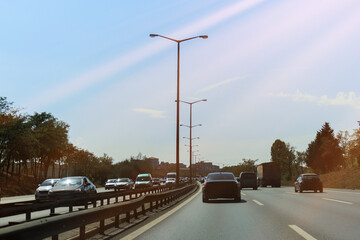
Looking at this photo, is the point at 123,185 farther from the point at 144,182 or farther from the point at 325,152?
the point at 325,152

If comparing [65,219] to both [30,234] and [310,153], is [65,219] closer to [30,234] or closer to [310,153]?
[30,234]

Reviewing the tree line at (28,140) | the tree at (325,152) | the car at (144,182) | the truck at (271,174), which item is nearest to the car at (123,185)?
the car at (144,182)

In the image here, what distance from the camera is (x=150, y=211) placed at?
15023mm

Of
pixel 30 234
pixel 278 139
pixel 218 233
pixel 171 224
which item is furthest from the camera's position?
pixel 278 139

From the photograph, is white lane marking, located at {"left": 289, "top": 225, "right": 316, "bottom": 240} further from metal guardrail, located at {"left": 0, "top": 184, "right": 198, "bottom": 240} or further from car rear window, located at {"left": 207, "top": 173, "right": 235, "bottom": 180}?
car rear window, located at {"left": 207, "top": 173, "right": 235, "bottom": 180}

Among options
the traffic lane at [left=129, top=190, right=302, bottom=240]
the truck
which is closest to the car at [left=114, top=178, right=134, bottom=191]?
the truck

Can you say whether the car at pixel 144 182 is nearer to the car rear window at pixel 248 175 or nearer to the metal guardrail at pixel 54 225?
the car rear window at pixel 248 175

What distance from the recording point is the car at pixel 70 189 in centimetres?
1869

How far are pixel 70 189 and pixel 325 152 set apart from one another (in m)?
85.0

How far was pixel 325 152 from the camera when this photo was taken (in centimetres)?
9369

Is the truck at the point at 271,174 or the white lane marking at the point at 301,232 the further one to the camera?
the truck at the point at 271,174

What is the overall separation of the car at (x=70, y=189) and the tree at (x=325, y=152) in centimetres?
8345

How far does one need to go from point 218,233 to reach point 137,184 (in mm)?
35227

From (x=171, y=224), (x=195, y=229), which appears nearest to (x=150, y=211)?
(x=171, y=224)
